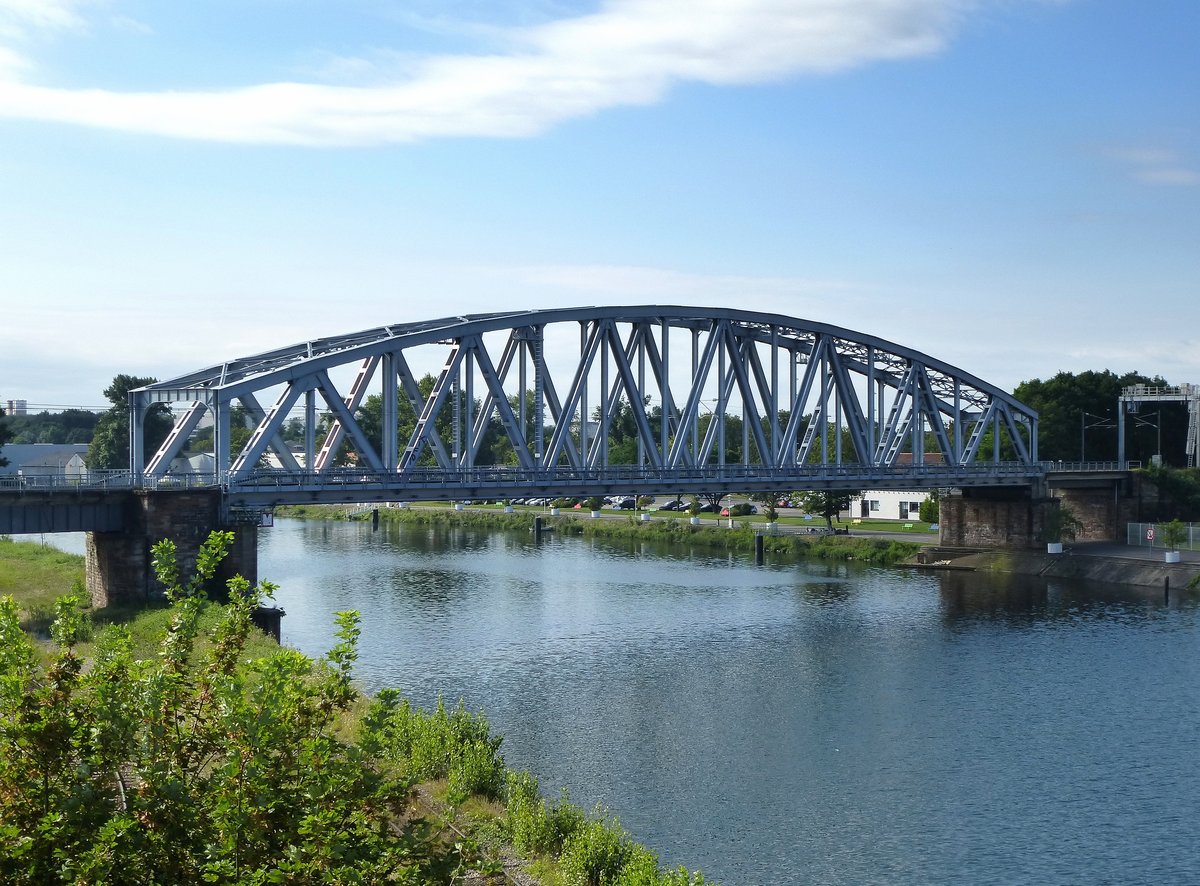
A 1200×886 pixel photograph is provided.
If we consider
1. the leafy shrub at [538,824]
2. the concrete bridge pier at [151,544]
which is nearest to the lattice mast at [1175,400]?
the concrete bridge pier at [151,544]

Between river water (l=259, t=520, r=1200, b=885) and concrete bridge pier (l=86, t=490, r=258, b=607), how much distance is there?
4481 millimetres

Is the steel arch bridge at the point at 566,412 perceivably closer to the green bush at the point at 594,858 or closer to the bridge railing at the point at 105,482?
the bridge railing at the point at 105,482

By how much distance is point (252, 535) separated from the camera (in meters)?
45.8

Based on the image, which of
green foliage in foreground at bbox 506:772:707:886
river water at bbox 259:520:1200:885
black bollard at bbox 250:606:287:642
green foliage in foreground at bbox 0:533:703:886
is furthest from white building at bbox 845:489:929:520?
green foliage in foreground at bbox 0:533:703:886

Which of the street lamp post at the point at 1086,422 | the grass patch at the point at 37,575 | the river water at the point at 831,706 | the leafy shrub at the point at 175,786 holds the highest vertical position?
the street lamp post at the point at 1086,422

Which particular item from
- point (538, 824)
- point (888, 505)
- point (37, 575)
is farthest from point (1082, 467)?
point (538, 824)

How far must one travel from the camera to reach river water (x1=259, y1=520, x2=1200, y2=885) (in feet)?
85.9

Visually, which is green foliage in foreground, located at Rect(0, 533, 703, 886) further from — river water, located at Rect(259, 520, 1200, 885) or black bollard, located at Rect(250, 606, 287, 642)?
black bollard, located at Rect(250, 606, 287, 642)

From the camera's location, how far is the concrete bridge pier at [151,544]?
144 feet

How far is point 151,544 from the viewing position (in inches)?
1724

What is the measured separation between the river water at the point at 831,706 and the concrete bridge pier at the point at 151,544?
4481 mm

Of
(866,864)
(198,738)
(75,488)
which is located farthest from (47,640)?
(198,738)

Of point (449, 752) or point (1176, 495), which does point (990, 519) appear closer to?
point (1176, 495)

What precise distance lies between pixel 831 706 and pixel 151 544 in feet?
77.5
